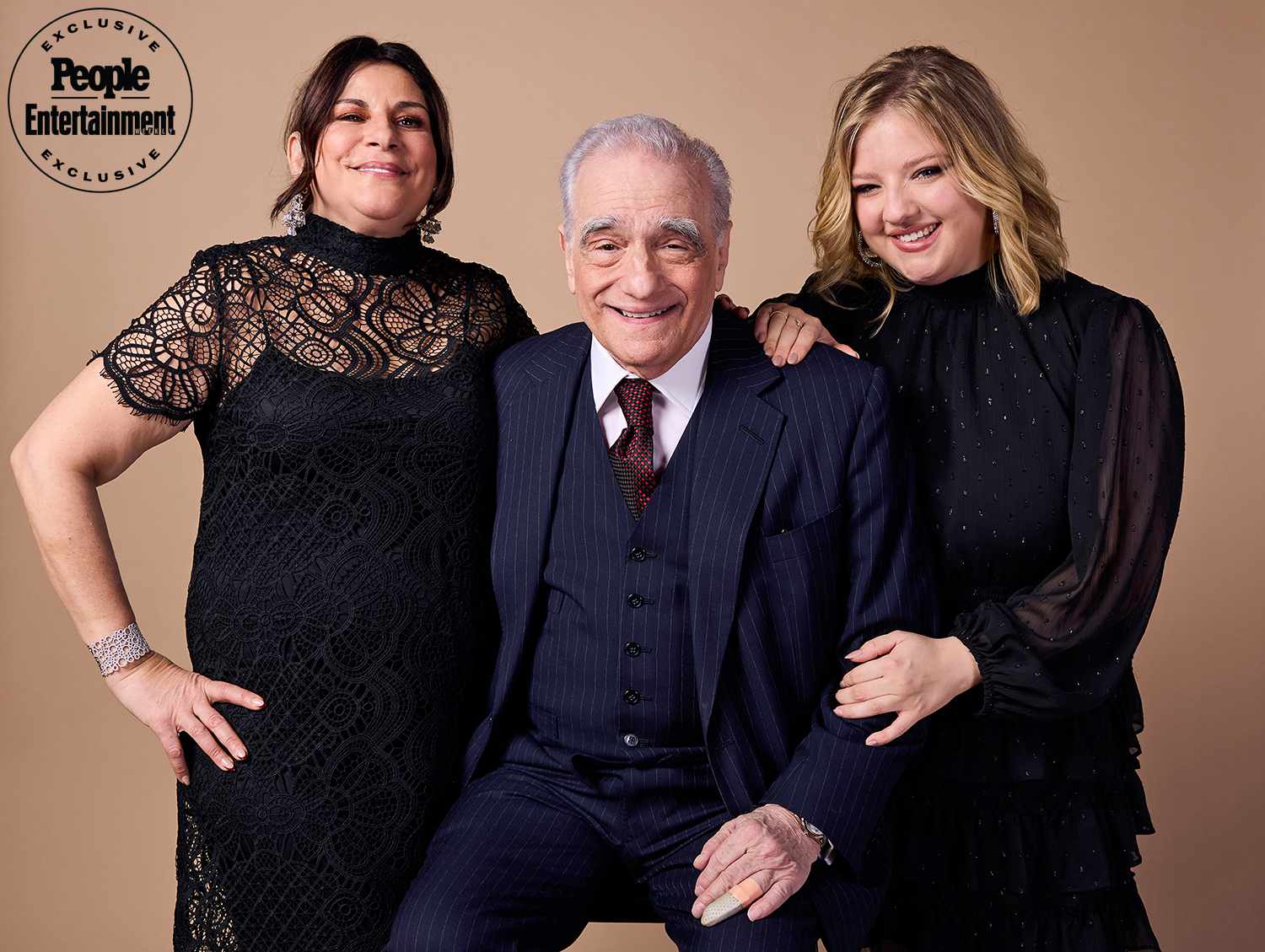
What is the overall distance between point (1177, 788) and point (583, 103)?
2801 millimetres

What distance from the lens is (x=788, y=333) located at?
2.72 meters

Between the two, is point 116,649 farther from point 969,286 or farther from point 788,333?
point 969,286

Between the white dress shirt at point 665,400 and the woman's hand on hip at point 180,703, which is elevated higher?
the white dress shirt at point 665,400

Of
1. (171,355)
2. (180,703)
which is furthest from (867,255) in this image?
(180,703)

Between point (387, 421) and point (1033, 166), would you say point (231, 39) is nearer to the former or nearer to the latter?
point (387, 421)

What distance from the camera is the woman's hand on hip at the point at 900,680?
8.18 feet

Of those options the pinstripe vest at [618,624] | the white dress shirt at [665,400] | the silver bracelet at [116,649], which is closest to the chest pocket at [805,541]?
the pinstripe vest at [618,624]

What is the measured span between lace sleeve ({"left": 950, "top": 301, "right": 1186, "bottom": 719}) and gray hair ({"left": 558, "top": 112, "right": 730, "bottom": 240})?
72 centimetres

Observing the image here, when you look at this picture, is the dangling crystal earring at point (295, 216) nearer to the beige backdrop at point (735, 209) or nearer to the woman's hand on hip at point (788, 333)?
the woman's hand on hip at point (788, 333)

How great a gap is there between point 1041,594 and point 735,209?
91.0 inches

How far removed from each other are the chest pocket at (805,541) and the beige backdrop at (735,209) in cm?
217

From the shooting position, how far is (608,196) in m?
2.56

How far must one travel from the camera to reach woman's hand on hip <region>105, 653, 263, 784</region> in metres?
2.62

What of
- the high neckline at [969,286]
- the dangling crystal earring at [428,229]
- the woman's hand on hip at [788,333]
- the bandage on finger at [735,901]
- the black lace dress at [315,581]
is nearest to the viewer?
the bandage on finger at [735,901]
